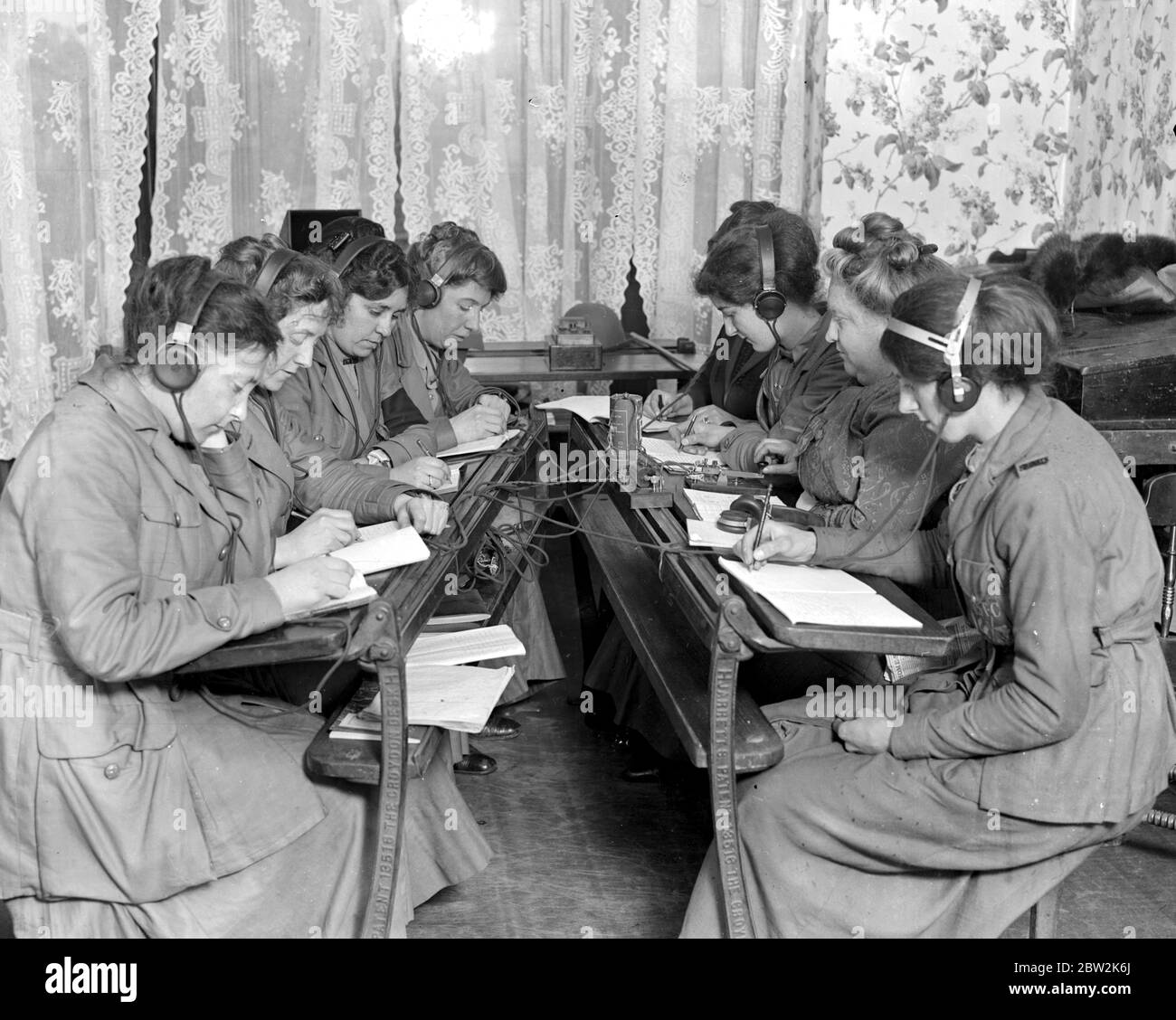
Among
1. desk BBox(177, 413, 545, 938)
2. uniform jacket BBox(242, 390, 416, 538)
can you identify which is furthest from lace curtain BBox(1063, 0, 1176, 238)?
desk BBox(177, 413, 545, 938)

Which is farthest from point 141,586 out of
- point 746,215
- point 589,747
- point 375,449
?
point 746,215

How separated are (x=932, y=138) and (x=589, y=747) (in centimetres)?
254

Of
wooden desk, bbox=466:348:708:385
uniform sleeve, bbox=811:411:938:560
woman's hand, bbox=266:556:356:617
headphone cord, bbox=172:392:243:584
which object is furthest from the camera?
wooden desk, bbox=466:348:708:385

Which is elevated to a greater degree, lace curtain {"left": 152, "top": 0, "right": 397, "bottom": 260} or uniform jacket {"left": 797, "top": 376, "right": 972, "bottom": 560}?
lace curtain {"left": 152, "top": 0, "right": 397, "bottom": 260}

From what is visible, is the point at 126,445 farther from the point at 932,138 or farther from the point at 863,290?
the point at 932,138

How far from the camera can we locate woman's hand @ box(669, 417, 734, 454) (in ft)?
11.3

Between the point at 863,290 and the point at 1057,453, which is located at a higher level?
the point at 863,290

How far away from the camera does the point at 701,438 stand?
137 inches

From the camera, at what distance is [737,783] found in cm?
211

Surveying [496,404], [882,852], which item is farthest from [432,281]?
[882,852]

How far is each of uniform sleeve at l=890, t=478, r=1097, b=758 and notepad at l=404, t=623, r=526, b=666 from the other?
833 millimetres

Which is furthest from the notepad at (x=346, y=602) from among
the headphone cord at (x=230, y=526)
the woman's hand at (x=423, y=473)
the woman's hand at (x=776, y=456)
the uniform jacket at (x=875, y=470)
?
the woman's hand at (x=776, y=456)

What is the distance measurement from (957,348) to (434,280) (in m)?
1.89

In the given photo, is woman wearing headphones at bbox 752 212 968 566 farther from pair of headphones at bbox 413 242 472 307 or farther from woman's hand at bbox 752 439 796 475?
pair of headphones at bbox 413 242 472 307
